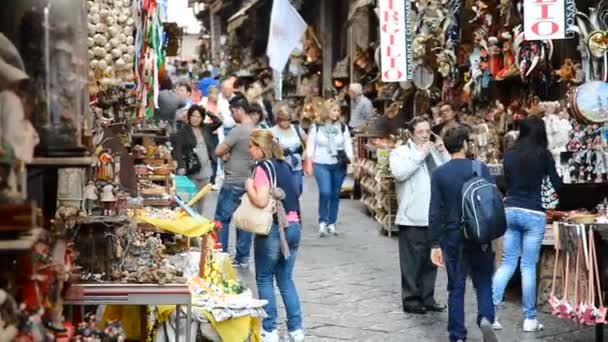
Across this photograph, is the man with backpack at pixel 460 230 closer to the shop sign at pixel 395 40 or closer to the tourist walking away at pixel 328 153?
the tourist walking away at pixel 328 153

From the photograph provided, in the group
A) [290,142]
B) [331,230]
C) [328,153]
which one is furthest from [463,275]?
[331,230]

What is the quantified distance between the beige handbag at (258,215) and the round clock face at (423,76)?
8.17m

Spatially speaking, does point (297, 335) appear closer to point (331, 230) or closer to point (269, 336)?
point (269, 336)

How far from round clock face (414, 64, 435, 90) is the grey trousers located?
6706 millimetres

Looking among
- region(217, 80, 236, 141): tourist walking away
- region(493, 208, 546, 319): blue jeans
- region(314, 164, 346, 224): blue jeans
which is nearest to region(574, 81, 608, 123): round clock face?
region(493, 208, 546, 319): blue jeans

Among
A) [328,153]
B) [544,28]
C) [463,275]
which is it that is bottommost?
[463,275]

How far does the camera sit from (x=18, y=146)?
329 centimetres

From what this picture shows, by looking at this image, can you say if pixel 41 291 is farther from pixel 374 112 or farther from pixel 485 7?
pixel 374 112

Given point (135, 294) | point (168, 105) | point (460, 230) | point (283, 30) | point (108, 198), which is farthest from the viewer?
point (283, 30)

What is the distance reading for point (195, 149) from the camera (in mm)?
13039

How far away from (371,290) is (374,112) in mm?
8463

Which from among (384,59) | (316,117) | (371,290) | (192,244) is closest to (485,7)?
(384,59)

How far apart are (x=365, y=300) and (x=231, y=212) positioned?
7.44ft

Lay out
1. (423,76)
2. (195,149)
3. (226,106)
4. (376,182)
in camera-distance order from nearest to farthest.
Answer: (195,149), (376,182), (423,76), (226,106)
